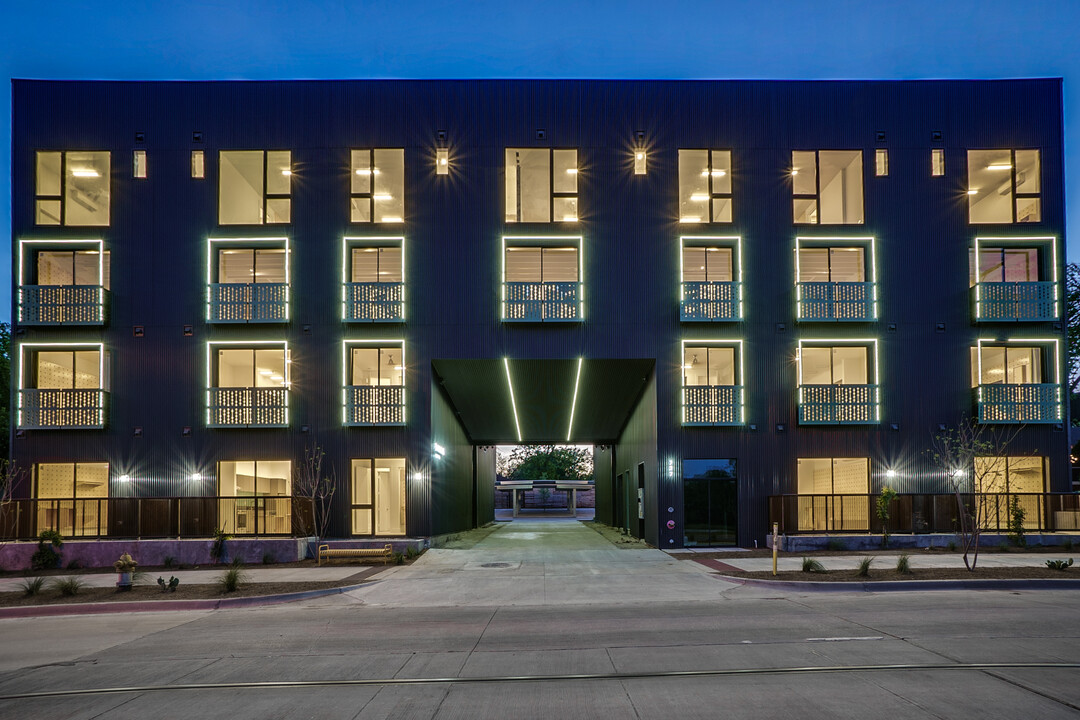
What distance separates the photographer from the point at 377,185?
2692 cm

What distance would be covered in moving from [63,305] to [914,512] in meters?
28.8

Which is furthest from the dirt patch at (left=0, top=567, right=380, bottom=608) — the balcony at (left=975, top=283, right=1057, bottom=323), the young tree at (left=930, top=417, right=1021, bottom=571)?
the balcony at (left=975, top=283, right=1057, bottom=323)

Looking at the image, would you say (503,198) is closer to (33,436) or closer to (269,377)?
(269,377)

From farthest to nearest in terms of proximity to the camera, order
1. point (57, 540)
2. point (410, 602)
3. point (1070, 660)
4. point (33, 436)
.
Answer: point (33, 436) → point (57, 540) → point (410, 602) → point (1070, 660)

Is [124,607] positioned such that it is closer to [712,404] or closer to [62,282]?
[62,282]

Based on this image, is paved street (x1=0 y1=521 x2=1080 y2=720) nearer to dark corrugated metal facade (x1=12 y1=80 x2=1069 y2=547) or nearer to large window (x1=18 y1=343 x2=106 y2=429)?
dark corrugated metal facade (x1=12 y1=80 x2=1069 y2=547)

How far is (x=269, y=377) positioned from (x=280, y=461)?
2982mm

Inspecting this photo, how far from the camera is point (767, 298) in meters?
26.6

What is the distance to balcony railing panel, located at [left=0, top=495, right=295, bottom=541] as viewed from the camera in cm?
2362

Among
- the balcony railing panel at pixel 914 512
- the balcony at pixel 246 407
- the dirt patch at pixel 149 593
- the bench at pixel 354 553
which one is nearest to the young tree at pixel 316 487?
the balcony at pixel 246 407

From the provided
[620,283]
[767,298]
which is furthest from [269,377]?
[767,298]

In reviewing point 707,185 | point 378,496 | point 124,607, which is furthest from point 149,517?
point 707,185

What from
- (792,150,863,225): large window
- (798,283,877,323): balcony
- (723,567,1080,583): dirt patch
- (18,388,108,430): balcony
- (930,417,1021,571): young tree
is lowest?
(723,567,1080,583): dirt patch

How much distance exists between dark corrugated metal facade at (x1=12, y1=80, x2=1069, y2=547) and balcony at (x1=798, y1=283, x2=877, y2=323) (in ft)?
1.40
